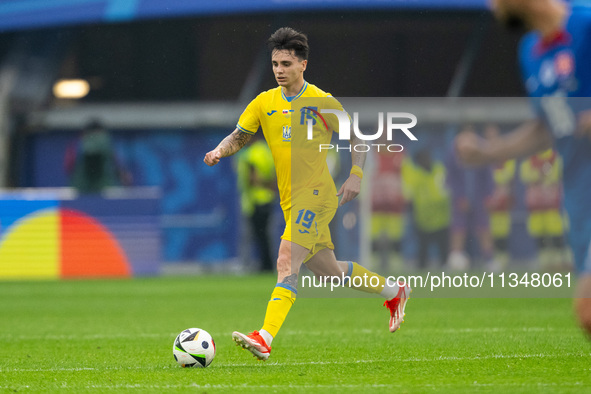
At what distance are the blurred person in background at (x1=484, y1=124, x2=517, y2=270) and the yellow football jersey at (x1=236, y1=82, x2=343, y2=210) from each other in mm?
9189

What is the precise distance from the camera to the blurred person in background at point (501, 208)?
52.7ft

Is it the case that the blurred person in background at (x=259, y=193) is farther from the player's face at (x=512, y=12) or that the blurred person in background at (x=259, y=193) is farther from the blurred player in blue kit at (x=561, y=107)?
the player's face at (x=512, y=12)

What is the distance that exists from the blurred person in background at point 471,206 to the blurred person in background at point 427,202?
0.45ft

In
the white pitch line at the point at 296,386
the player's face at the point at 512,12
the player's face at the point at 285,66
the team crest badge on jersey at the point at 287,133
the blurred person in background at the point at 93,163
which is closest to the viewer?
the player's face at the point at 512,12

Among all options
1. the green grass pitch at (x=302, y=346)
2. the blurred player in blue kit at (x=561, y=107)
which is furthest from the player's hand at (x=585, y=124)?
the green grass pitch at (x=302, y=346)

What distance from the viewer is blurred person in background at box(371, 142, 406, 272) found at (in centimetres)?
1631

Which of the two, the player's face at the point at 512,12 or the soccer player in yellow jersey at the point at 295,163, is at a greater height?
the player's face at the point at 512,12

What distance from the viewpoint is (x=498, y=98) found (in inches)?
934

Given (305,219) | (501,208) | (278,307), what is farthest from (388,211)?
(278,307)

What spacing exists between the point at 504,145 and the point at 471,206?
37.0 ft

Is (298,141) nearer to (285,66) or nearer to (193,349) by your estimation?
(285,66)

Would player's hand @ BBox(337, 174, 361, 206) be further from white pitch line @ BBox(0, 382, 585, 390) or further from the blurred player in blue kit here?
the blurred player in blue kit

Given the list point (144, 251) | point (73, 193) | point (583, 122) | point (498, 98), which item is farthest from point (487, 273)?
point (583, 122)

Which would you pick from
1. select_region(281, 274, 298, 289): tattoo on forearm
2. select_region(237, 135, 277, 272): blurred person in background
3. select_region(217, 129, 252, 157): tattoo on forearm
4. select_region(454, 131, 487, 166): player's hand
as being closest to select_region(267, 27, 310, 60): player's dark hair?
select_region(217, 129, 252, 157): tattoo on forearm
